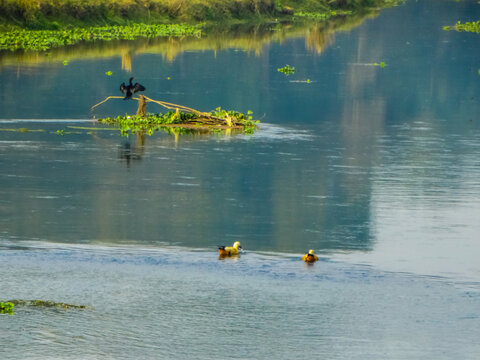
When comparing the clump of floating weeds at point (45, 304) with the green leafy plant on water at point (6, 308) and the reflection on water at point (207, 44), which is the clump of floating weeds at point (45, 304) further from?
the reflection on water at point (207, 44)

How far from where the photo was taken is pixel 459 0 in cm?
13788

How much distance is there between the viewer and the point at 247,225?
26078 millimetres

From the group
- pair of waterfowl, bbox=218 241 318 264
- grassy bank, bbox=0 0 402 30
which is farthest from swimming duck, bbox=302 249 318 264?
grassy bank, bbox=0 0 402 30

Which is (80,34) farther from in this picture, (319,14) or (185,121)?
(185,121)

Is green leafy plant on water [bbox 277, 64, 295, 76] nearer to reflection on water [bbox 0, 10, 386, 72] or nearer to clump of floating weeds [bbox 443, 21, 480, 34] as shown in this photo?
reflection on water [bbox 0, 10, 386, 72]

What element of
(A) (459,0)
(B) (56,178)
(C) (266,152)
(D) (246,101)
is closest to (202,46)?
(D) (246,101)

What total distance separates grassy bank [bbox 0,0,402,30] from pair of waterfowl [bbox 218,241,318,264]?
55.6 metres

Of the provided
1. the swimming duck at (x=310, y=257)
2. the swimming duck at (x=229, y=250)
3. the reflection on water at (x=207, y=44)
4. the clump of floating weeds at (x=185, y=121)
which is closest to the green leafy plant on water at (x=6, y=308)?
the swimming duck at (x=229, y=250)

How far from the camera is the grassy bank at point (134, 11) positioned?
7706 centimetres

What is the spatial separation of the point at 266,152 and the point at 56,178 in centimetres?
816

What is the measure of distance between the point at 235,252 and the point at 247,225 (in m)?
3.30

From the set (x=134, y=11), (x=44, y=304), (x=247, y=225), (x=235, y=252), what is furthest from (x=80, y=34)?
(x=44, y=304)

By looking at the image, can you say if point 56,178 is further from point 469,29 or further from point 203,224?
point 469,29

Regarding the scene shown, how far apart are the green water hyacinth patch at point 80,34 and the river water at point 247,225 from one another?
50.9 feet
